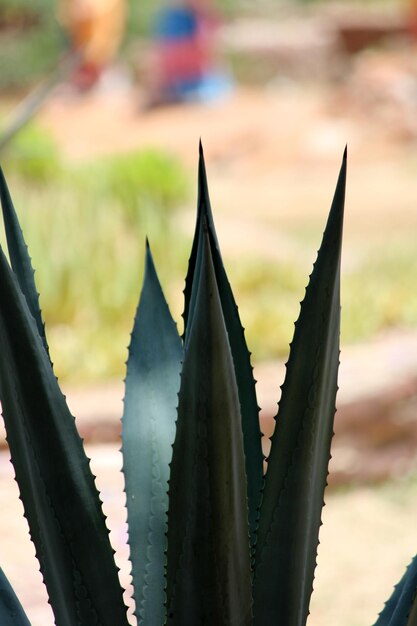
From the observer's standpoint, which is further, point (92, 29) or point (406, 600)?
point (92, 29)

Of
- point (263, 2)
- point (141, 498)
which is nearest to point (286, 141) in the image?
point (141, 498)

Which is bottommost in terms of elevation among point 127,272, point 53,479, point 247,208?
point 53,479

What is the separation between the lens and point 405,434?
3756 millimetres

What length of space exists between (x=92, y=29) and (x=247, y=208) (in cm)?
658

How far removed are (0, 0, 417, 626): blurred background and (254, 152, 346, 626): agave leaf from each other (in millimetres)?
1007

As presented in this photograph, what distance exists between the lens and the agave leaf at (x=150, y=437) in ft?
4.87

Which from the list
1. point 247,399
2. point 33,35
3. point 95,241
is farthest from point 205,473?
point 33,35

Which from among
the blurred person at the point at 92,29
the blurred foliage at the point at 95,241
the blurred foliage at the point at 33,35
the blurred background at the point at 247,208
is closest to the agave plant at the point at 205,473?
the blurred background at the point at 247,208

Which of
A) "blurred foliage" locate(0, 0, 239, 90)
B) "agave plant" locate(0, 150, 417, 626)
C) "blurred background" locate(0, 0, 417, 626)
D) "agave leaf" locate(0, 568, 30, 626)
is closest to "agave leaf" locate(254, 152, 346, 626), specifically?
"agave plant" locate(0, 150, 417, 626)

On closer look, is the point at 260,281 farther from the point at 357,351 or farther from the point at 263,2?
the point at 263,2

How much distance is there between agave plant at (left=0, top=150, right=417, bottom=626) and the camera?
1165 mm

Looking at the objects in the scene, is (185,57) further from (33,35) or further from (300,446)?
(300,446)

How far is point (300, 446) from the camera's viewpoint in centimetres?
129

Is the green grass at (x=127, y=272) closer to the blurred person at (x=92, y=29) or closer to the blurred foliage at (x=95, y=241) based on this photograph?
the blurred foliage at (x=95, y=241)
